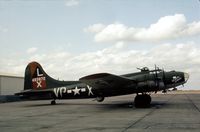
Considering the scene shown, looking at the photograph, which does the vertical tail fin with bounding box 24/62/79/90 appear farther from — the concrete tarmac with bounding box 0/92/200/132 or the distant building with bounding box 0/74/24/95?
the distant building with bounding box 0/74/24/95

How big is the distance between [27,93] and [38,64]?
3183 mm

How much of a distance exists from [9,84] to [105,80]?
1245 inches

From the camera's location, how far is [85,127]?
502 inches

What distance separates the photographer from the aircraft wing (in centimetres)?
2170

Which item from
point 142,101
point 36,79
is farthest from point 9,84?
point 142,101

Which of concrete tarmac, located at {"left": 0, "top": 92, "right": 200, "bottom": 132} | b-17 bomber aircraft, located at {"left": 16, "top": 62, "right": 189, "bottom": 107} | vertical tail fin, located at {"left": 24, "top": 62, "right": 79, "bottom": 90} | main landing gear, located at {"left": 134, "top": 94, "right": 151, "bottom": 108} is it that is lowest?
concrete tarmac, located at {"left": 0, "top": 92, "right": 200, "bottom": 132}

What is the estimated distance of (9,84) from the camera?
167 feet

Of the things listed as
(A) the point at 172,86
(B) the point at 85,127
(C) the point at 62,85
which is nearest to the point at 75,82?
(C) the point at 62,85

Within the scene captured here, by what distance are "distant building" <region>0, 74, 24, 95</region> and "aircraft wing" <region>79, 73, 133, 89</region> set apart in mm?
27627

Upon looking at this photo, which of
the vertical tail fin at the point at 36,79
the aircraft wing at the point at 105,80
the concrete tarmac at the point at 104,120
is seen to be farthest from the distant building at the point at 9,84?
the concrete tarmac at the point at 104,120

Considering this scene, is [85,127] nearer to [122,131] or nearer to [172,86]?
[122,131]

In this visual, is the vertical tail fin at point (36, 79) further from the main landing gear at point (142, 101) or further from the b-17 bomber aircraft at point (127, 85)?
the main landing gear at point (142, 101)

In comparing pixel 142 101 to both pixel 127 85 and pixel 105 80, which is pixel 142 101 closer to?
pixel 127 85

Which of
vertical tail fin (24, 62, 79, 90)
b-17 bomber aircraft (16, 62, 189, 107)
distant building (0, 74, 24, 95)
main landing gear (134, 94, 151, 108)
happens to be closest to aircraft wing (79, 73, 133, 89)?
b-17 bomber aircraft (16, 62, 189, 107)
